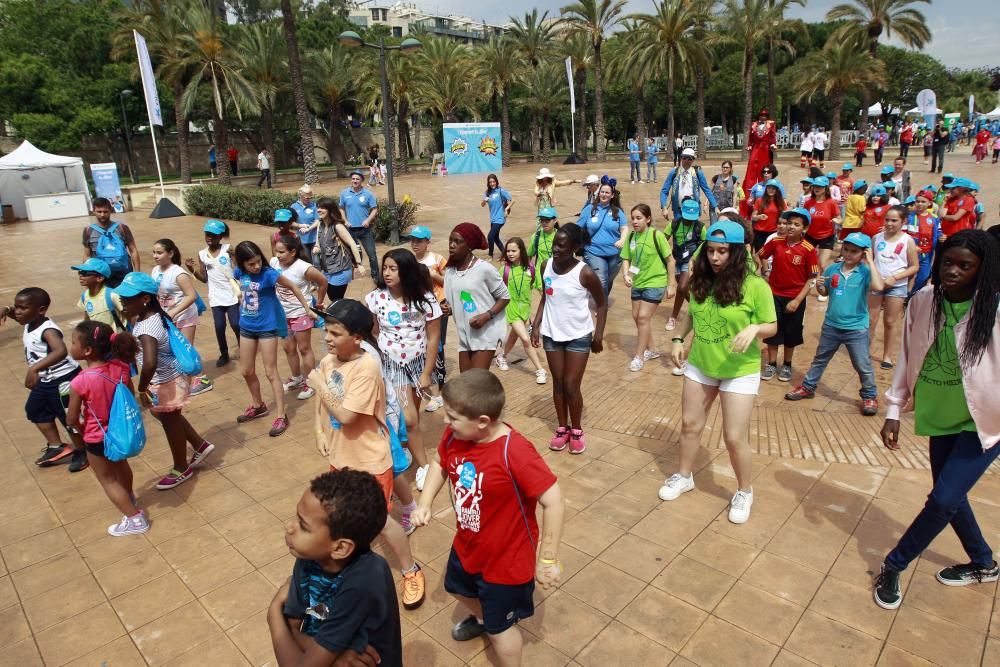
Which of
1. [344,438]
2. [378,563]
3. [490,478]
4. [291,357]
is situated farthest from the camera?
[291,357]

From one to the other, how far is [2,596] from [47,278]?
38.2 ft

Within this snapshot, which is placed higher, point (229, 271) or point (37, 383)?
point (229, 271)

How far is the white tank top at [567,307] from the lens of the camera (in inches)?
187

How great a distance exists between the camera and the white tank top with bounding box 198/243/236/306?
6.82 meters

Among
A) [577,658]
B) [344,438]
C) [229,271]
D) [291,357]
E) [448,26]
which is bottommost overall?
[577,658]

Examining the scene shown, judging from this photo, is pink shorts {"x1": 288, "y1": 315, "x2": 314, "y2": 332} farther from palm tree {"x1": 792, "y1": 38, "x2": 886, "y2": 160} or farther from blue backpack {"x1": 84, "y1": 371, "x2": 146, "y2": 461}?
palm tree {"x1": 792, "y1": 38, "x2": 886, "y2": 160}

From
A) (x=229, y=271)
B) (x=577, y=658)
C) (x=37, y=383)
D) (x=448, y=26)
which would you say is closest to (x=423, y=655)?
(x=577, y=658)

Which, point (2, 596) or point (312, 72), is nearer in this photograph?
point (2, 596)

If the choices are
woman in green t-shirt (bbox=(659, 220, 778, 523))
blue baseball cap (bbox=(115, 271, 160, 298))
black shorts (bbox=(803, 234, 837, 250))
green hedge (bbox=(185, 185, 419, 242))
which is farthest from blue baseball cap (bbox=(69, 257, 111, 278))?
green hedge (bbox=(185, 185, 419, 242))

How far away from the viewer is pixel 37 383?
5.02m

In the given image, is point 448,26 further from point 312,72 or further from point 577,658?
point 577,658

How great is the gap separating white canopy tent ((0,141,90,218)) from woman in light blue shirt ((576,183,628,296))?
25.2m

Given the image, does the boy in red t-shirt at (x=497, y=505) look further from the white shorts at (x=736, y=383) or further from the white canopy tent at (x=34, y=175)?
the white canopy tent at (x=34, y=175)

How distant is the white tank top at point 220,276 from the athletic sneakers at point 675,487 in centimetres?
499
